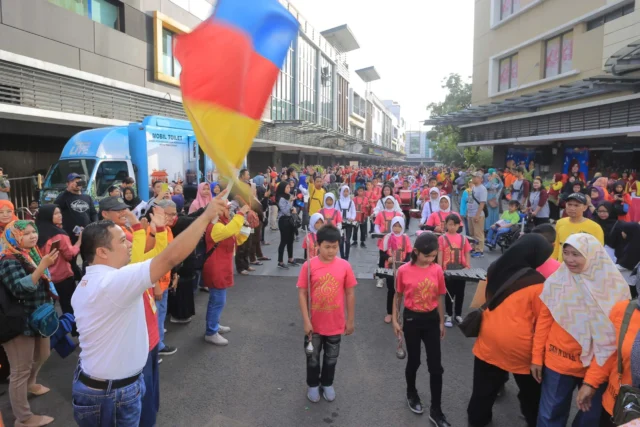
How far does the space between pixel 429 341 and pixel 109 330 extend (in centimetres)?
250

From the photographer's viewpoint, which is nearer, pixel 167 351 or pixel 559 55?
pixel 167 351

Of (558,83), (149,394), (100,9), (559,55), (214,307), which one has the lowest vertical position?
(149,394)

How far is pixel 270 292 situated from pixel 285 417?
351 centimetres

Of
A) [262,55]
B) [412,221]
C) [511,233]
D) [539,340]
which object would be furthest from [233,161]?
[412,221]

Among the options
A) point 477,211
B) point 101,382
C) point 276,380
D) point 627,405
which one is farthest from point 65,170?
point 627,405

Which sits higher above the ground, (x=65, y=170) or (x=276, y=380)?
(x=65, y=170)

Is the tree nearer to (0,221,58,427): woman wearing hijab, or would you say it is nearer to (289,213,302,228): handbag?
(289,213,302,228): handbag

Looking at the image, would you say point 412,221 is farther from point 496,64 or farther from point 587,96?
point 496,64

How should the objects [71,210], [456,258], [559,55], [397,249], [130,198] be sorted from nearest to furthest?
[456,258]
[397,249]
[71,210]
[130,198]
[559,55]

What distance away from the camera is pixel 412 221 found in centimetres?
1570

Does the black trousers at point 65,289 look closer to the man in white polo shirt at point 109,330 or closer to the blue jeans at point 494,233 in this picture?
the man in white polo shirt at point 109,330

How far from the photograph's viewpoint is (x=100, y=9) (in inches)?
585

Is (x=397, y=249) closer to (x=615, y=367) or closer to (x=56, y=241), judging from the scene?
(x=615, y=367)

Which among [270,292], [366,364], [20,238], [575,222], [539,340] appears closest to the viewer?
[539,340]
